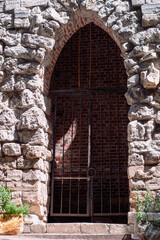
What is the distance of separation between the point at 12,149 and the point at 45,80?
1.31 metres

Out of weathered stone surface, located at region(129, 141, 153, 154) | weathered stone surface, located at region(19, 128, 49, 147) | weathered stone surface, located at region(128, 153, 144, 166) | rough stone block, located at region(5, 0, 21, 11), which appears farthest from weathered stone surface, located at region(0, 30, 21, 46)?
weathered stone surface, located at region(128, 153, 144, 166)

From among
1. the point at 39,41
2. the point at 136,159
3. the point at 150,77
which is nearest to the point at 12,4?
the point at 39,41

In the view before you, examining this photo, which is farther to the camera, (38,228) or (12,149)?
(12,149)

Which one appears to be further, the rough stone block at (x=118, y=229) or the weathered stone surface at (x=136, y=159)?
the weathered stone surface at (x=136, y=159)

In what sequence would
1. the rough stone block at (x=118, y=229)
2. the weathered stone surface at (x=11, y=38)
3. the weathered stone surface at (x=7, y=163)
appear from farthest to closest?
the weathered stone surface at (x=11, y=38) → the weathered stone surface at (x=7, y=163) → the rough stone block at (x=118, y=229)

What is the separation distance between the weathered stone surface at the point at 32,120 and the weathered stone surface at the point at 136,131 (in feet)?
4.51

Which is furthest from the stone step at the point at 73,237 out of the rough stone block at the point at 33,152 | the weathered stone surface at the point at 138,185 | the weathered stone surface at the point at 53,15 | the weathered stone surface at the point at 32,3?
the weathered stone surface at the point at 32,3

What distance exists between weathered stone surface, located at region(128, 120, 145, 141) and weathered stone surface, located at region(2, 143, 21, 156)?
1.70 metres

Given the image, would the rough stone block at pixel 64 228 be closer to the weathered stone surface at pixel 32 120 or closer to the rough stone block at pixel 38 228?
the rough stone block at pixel 38 228

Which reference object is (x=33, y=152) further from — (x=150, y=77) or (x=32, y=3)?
(x=32, y=3)

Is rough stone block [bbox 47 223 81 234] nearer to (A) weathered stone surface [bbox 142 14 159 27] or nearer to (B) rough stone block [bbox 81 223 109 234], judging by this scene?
(B) rough stone block [bbox 81 223 109 234]

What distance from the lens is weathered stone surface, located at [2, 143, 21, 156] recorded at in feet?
17.8

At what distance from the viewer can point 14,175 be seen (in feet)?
17.6

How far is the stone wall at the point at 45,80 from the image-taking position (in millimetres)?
5156
